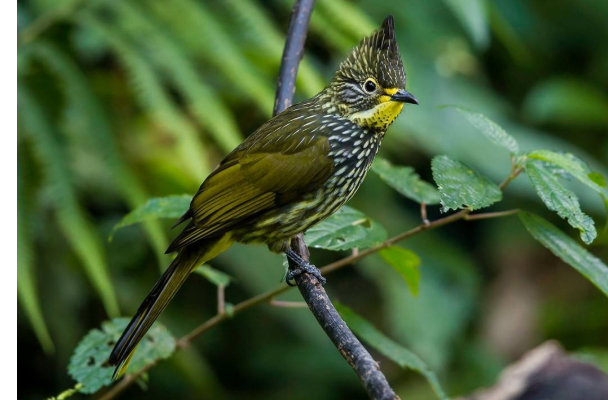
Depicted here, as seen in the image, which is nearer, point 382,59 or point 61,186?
point 382,59

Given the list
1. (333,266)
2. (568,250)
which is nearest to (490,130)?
(568,250)

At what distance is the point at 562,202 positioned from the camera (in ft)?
5.56

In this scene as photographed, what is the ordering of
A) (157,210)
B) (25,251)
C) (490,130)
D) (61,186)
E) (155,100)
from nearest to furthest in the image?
(490,130) < (157,210) < (25,251) < (61,186) < (155,100)

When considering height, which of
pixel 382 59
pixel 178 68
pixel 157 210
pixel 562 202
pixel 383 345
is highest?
pixel 178 68

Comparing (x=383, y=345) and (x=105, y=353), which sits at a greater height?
(x=105, y=353)

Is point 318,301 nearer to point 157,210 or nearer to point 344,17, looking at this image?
point 157,210

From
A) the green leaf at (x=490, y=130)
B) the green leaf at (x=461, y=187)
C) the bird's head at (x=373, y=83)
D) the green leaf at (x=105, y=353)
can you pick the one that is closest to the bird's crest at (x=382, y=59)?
the bird's head at (x=373, y=83)

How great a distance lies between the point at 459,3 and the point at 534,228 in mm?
1352

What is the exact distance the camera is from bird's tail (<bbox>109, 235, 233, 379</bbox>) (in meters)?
1.91

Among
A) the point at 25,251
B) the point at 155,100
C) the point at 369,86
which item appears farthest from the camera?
the point at 155,100

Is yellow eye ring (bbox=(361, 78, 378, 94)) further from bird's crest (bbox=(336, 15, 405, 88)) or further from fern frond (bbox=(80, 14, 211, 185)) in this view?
fern frond (bbox=(80, 14, 211, 185))

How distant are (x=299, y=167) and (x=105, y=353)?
2.42 feet

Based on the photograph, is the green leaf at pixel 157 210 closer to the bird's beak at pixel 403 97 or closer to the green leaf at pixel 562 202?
the bird's beak at pixel 403 97

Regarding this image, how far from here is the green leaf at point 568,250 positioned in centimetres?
178
